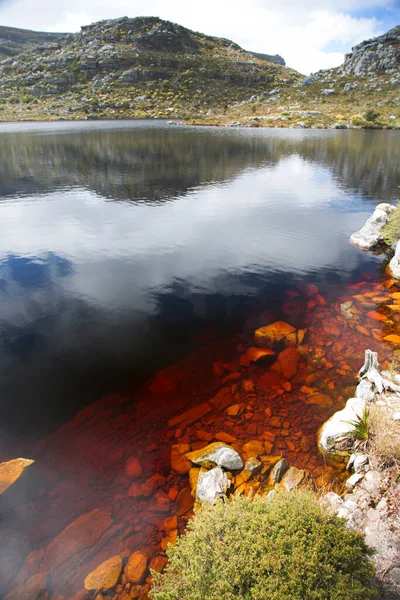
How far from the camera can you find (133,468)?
997 centimetres

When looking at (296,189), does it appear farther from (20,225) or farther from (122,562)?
(122,562)

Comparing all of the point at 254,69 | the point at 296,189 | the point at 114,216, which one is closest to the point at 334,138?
the point at 296,189

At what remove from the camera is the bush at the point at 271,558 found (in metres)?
4.85

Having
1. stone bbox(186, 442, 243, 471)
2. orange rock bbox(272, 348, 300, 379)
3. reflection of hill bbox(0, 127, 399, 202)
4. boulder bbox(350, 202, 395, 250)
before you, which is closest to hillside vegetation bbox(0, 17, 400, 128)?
reflection of hill bbox(0, 127, 399, 202)

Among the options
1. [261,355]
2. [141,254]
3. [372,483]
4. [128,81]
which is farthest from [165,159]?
[128,81]

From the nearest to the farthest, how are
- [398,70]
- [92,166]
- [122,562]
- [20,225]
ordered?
1. [122,562]
2. [20,225]
3. [92,166]
4. [398,70]

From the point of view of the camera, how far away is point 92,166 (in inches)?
2109

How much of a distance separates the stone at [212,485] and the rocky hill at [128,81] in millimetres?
158110

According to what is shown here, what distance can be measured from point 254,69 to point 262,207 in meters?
210

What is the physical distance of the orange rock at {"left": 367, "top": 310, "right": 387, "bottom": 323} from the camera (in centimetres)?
1689

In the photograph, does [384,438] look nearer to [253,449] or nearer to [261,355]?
[253,449]

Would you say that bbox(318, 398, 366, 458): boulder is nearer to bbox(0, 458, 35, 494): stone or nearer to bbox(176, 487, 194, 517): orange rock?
bbox(176, 487, 194, 517): orange rock

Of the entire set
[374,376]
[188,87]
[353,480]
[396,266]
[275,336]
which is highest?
[188,87]

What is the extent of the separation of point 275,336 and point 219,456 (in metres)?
7.40
